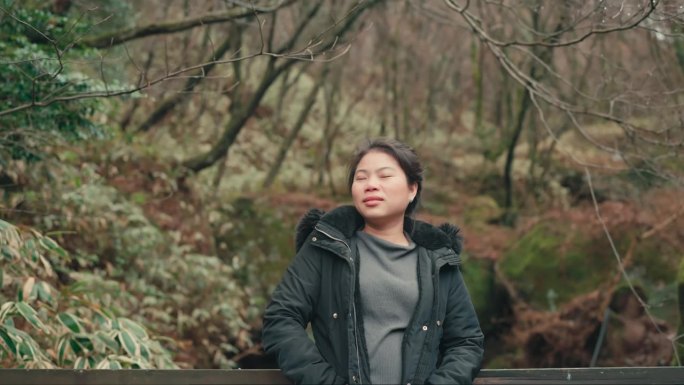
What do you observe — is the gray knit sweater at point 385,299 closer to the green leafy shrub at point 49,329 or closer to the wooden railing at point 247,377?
the wooden railing at point 247,377

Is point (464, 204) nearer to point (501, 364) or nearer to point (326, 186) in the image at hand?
point (326, 186)

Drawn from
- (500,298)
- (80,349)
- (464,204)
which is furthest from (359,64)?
(80,349)

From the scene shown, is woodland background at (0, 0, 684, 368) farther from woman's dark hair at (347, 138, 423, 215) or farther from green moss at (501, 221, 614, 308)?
woman's dark hair at (347, 138, 423, 215)

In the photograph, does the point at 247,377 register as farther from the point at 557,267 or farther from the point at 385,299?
the point at 557,267

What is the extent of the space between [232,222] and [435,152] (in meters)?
6.53

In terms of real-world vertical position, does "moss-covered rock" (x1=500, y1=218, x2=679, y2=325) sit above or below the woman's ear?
below

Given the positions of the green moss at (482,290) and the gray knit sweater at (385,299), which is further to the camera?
the green moss at (482,290)

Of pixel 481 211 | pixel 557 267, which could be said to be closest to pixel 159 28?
pixel 557 267

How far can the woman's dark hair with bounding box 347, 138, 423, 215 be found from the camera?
344cm

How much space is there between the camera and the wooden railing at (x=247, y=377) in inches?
125

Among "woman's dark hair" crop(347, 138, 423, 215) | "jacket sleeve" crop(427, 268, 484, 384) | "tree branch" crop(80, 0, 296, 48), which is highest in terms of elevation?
"tree branch" crop(80, 0, 296, 48)

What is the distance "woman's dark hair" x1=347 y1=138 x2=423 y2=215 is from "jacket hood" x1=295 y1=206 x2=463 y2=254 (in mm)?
194

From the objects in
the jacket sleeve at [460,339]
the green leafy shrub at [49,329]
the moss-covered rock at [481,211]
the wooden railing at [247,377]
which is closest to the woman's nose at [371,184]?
the jacket sleeve at [460,339]

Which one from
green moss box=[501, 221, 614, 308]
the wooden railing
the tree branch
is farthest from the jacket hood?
green moss box=[501, 221, 614, 308]
